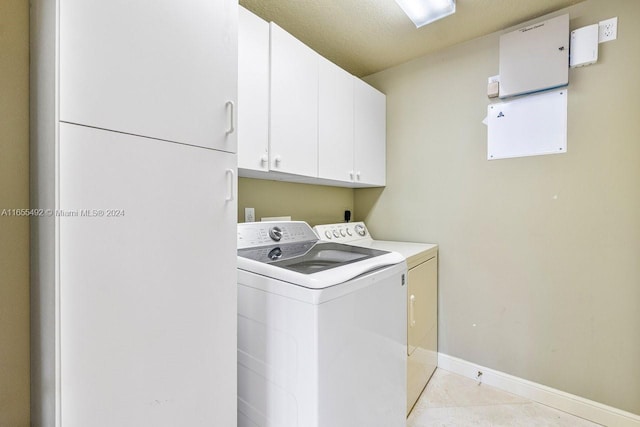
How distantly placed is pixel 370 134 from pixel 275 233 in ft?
3.98

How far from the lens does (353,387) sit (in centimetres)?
A: 107

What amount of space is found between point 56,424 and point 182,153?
0.73 metres

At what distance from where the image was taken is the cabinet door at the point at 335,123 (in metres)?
1.81

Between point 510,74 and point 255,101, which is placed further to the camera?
point 510,74

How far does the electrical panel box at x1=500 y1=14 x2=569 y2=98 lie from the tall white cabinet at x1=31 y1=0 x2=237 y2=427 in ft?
5.93

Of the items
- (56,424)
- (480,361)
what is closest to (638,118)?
(480,361)

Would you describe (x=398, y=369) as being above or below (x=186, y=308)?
below

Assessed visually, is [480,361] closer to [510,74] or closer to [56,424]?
[510,74]

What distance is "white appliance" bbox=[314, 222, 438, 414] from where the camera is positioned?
1669 millimetres

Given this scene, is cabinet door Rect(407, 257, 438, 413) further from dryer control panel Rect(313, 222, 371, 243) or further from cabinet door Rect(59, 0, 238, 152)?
cabinet door Rect(59, 0, 238, 152)

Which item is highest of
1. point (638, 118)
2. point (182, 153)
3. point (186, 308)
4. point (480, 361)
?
point (638, 118)

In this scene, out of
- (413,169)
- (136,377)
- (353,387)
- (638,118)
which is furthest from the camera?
(413,169)

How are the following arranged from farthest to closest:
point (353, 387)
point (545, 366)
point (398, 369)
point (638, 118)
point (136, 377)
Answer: point (545, 366) < point (638, 118) < point (398, 369) < point (353, 387) < point (136, 377)

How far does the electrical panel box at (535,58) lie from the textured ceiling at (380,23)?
117mm
